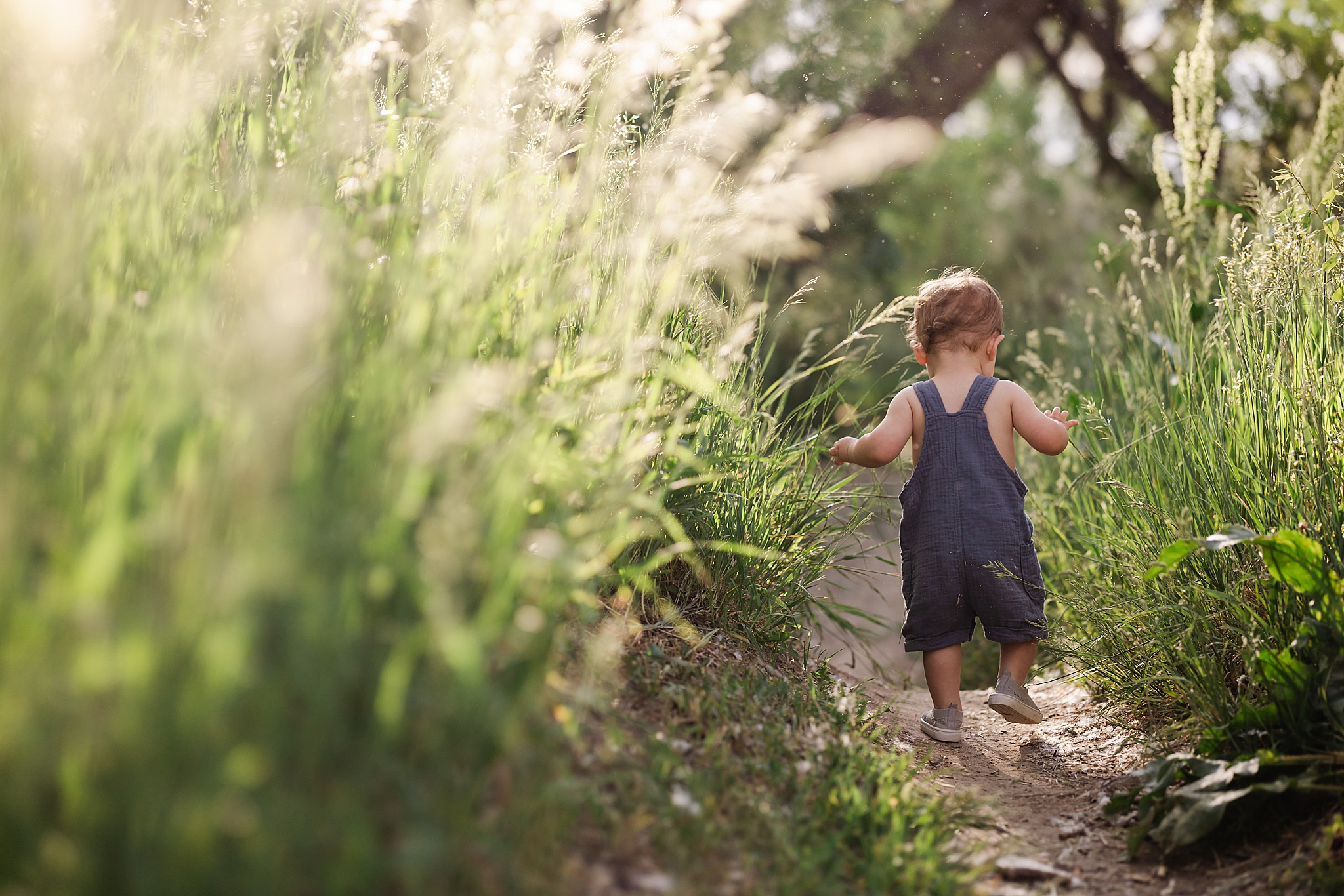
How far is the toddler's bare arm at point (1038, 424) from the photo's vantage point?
268 cm

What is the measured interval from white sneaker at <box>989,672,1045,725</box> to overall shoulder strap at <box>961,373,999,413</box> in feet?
2.56

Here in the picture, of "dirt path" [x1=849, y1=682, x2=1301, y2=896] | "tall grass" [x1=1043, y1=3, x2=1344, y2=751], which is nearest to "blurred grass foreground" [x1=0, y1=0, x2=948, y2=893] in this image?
"dirt path" [x1=849, y1=682, x2=1301, y2=896]

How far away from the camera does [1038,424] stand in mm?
2695

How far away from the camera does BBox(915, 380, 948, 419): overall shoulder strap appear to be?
2.71m

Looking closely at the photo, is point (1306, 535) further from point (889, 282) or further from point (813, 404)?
point (889, 282)

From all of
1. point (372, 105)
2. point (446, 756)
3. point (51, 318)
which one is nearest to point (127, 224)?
point (51, 318)

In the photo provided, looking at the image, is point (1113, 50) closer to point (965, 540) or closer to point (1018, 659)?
point (965, 540)

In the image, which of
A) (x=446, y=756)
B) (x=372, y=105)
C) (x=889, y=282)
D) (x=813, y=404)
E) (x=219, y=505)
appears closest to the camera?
(x=219, y=505)

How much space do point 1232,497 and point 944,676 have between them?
2.89ft

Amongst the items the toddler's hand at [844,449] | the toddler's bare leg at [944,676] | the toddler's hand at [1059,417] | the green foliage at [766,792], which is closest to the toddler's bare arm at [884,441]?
the toddler's hand at [844,449]

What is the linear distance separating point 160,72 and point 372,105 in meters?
0.34

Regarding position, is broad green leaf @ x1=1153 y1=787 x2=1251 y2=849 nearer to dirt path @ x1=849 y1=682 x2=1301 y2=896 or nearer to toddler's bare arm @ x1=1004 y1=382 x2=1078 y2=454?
dirt path @ x1=849 y1=682 x2=1301 y2=896

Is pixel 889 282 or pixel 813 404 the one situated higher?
pixel 813 404

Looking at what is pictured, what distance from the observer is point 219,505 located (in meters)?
0.86
